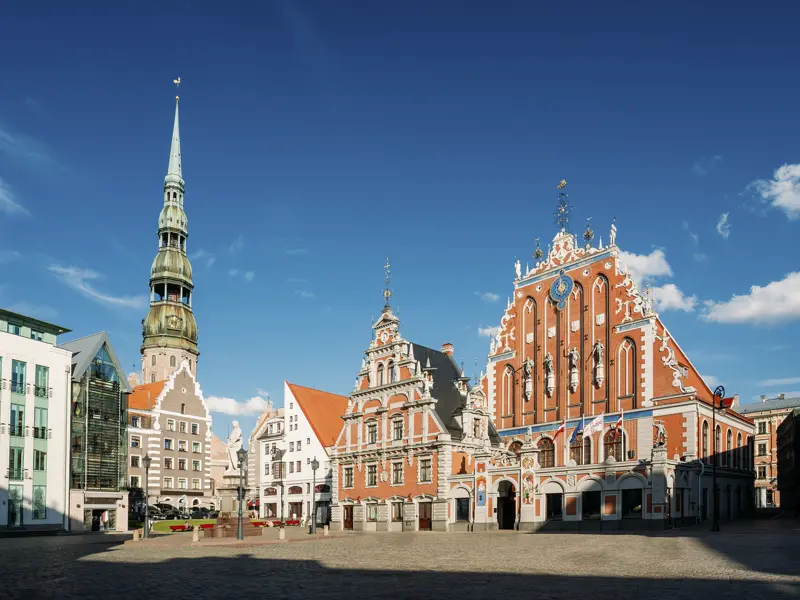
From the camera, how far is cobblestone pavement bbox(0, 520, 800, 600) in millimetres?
17625

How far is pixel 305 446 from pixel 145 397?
21.7 m

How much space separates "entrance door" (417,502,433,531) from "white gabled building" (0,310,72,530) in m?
26.4

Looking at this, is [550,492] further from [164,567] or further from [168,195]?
[168,195]

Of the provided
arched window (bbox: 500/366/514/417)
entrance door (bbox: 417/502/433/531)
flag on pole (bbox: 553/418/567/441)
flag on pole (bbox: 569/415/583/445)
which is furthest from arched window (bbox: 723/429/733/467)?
entrance door (bbox: 417/502/433/531)

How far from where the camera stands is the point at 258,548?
115 ft

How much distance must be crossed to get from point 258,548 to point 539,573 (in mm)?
17427

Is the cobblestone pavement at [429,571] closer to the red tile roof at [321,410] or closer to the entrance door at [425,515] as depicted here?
the entrance door at [425,515]

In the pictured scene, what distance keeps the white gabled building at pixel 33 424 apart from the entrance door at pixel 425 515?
26.4m

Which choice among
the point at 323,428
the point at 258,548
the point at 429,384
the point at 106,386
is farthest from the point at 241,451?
the point at 323,428

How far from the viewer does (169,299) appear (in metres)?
114

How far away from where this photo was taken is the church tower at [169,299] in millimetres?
111438

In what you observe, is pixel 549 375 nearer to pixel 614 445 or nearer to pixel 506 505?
pixel 614 445

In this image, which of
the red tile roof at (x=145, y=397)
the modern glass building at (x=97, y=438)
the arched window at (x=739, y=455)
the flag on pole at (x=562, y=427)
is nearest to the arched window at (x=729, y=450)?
the arched window at (x=739, y=455)

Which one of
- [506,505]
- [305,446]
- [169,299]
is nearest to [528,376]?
[506,505]
